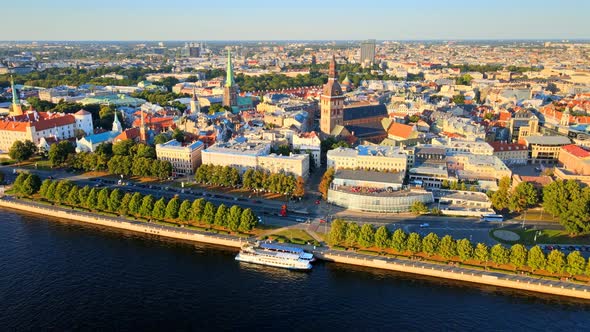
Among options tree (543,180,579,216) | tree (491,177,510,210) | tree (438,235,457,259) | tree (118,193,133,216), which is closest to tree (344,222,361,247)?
tree (438,235,457,259)

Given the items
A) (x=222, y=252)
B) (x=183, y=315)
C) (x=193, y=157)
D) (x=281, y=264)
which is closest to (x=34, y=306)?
(x=183, y=315)

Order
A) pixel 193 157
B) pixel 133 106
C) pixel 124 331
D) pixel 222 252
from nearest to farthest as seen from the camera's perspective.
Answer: pixel 124 331 → pixel 222 252 → pixel 193 157 → pixel 133 106

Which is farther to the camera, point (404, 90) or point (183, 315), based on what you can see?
point (404, 90)

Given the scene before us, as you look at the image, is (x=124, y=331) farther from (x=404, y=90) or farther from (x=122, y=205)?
(x=404, y=90)

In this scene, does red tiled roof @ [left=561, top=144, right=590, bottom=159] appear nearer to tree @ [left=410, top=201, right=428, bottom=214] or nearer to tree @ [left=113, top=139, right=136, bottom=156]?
tree @ [left=410, top=201, right=428, bottom=214]

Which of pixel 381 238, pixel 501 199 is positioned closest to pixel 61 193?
pixel 381 238

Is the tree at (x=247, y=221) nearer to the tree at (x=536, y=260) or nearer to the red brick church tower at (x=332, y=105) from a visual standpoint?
the tree at (x=536, y=260)
